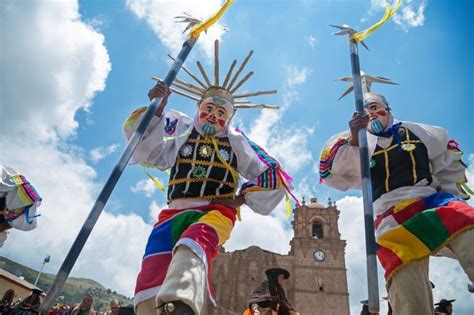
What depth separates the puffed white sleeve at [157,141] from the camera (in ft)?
11.6

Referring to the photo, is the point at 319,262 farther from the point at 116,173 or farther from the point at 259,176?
the point at 116,173

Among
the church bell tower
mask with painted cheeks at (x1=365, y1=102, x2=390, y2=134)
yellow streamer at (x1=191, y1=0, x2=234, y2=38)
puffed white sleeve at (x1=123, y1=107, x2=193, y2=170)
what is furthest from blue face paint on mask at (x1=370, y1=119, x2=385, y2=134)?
the church bell tower

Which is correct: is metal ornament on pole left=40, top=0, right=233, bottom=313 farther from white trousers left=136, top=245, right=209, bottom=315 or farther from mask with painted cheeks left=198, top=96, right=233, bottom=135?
white trousers left=136, top=245, right=209, bottom=315

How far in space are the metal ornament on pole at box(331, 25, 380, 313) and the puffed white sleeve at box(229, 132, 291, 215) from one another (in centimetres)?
85

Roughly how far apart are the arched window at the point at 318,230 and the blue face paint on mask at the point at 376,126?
1222 inches

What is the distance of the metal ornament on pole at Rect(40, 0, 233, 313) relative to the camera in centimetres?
213

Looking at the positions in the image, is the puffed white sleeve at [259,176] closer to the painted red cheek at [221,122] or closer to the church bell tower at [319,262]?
the painted red cheek at [221,122]

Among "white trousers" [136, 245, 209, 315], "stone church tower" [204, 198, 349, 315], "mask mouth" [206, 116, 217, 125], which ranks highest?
"stone church tower" [204, 198, 349, 315]

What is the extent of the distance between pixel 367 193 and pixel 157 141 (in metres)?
2.02

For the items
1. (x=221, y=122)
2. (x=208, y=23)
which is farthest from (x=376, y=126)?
(x=208, y=23)

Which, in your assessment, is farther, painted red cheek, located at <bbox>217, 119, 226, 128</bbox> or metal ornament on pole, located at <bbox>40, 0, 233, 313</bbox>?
painted red cheek, located at <bbox>217, 119, 226, 128</bbox>

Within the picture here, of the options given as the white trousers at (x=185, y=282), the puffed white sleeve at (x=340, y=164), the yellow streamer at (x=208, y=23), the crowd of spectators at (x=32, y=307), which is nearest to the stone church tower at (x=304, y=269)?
the crowd of spectators at (x=32, y=307)

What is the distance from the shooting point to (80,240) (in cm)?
239

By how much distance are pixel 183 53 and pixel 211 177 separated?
1.35 m
